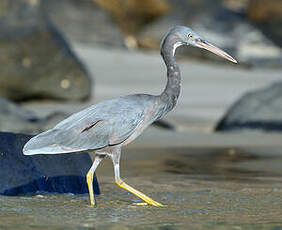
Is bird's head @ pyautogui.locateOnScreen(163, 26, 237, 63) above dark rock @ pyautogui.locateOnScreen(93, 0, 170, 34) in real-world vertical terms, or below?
below

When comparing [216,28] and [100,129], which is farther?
[216,28]

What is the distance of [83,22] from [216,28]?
4936mm

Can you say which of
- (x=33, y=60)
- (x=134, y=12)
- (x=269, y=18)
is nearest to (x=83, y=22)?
(x=134, y=12)

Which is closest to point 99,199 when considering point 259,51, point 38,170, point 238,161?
point 38,170

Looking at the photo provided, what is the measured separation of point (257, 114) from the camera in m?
10.9

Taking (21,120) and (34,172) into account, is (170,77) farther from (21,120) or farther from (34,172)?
(21,120)

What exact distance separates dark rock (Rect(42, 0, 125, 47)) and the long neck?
46.4ft

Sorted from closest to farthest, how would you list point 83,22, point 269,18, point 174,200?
point 174,200 → point 83,22 → point 269,18

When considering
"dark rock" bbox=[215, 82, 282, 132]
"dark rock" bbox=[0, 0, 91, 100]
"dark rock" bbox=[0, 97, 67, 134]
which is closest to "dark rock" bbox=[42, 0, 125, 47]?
"dark rock" bbox=[0, 0, 91, 100]

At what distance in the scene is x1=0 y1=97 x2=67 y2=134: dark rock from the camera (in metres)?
9.95

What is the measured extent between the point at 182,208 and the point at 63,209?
2.55 feet

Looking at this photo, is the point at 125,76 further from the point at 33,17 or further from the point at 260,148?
the point at 260,148

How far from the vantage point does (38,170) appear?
6148 millimetres

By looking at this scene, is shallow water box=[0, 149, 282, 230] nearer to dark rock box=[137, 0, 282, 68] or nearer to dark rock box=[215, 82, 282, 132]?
dark rock box=[215, 82, 282, 132]
